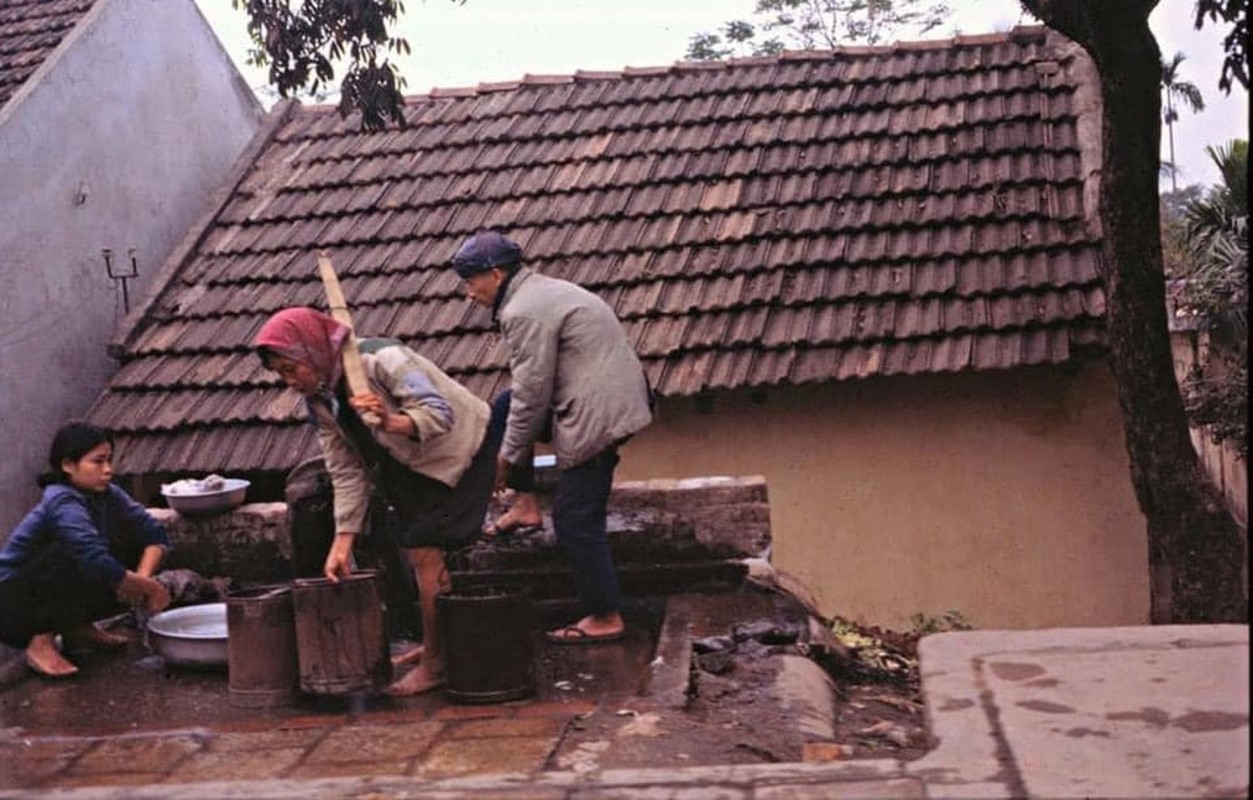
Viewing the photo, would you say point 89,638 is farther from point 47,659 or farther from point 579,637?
point 579,637

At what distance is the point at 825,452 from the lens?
33.5 feet

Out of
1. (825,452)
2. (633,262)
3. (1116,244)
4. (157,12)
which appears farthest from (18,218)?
(1116,244)

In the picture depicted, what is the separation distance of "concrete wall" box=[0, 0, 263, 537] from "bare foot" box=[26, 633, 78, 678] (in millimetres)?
3990

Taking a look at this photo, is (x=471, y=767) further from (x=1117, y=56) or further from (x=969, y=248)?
(x=969, y=248)

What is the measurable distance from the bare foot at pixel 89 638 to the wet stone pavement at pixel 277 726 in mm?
143

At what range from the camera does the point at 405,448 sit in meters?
5.92

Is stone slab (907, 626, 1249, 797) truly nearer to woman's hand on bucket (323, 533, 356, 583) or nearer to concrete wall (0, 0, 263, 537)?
woman's hand on bucket (323, 533, 356, 583)

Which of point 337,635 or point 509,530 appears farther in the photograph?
point 509,530

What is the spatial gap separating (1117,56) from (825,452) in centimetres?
327

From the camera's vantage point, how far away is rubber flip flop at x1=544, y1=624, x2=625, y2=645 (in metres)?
6.47

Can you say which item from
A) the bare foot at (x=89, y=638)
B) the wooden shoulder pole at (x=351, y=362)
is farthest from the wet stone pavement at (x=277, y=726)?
the wooden shoulder pole at (x=351, y=362)

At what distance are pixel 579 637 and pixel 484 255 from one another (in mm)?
1699

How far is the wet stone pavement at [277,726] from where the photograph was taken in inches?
195

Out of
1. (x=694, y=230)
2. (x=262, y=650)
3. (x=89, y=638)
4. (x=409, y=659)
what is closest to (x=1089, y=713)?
(x=409, y=659)
